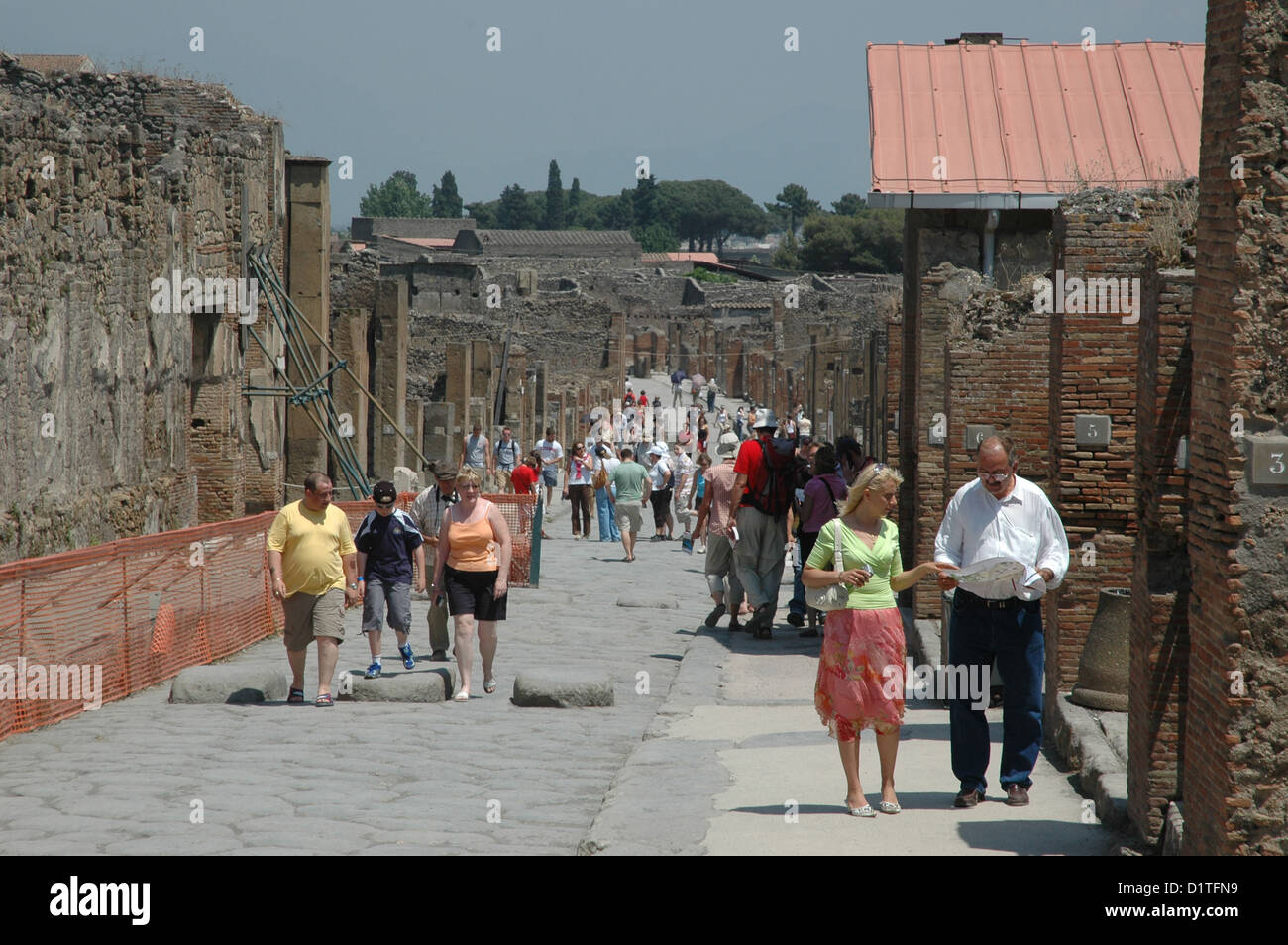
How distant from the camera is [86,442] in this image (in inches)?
467

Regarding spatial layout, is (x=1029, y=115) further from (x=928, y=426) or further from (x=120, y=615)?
(x=120, y=615)

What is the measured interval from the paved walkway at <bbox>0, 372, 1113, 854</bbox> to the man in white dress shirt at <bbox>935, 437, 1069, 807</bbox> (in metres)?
0.21

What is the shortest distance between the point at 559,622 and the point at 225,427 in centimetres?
516

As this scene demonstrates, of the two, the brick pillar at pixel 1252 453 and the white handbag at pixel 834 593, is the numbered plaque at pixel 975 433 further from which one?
the brick pillar at pixel 1252 453

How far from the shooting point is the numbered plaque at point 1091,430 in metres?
8.00

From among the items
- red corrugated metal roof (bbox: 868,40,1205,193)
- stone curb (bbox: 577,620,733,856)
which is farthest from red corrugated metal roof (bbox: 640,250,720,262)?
stone curb (bbox: 577,620,733,856)

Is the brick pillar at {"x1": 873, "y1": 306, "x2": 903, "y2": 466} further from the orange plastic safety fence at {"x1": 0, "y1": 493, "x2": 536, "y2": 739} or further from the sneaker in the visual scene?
the sneaker

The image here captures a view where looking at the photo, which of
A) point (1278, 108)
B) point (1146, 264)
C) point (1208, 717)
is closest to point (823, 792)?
point (1208, 717)

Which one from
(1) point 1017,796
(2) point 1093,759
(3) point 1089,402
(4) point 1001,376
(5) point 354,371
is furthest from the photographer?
(5) point 354,371

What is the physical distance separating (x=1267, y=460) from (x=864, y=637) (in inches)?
80.9

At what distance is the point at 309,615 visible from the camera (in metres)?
8.91

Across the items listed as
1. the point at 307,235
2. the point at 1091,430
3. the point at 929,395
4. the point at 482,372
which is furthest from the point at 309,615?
the point at 482,372

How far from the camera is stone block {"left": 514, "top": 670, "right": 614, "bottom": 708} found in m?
9.09

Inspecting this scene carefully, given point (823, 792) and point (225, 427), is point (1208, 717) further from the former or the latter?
point (225, 427)
